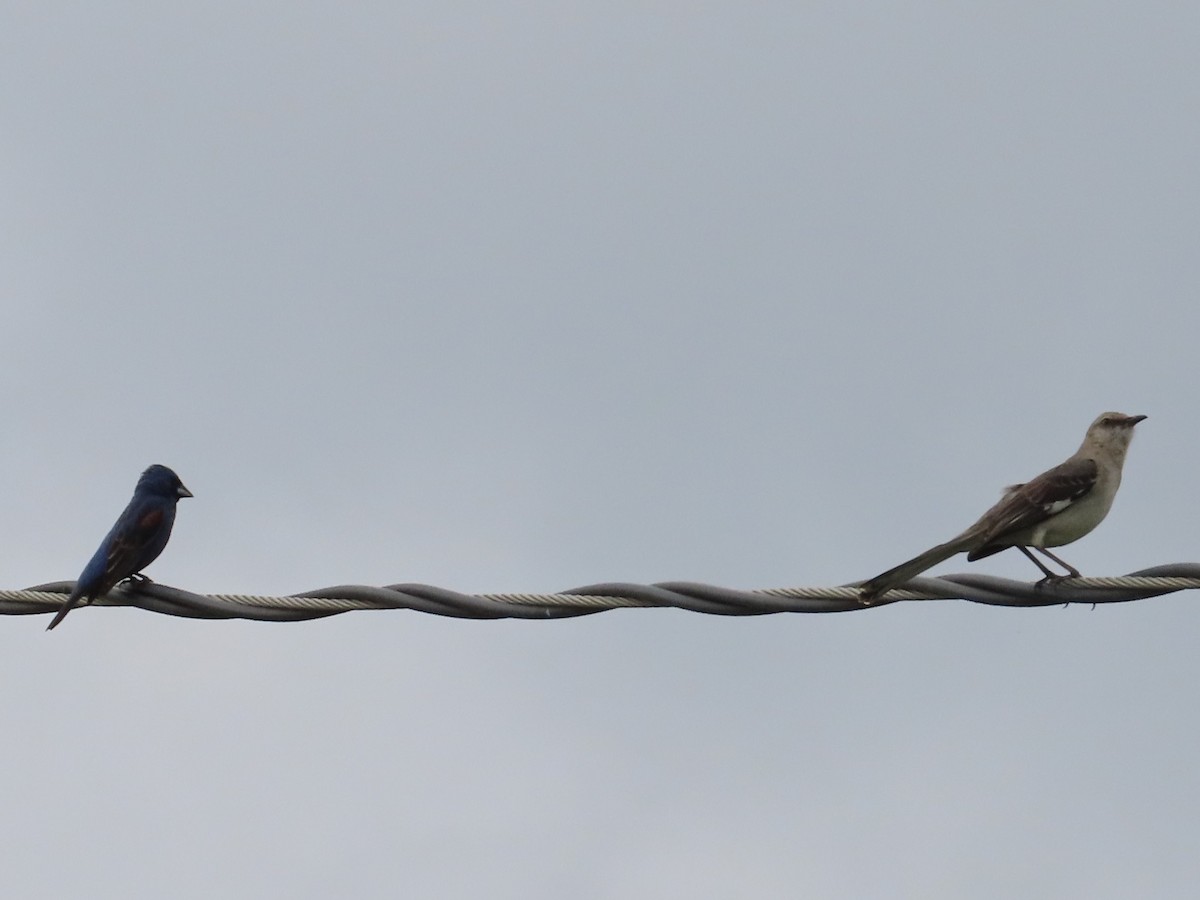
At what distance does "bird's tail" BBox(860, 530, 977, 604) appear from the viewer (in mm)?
6414

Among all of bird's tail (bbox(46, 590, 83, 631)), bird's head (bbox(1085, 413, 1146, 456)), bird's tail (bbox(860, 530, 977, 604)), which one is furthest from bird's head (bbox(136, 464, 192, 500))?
bird's head (bbox(1085, 413, 1146, 456))

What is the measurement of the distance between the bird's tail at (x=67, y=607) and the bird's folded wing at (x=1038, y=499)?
15.7 feet

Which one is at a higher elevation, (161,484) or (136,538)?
(161,484)

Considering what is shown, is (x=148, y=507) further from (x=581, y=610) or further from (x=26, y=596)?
(x=581, y=610)

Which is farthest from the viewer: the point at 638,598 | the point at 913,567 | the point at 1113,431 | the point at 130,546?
the point at 1113,431

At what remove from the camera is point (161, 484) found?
1012 centimetres

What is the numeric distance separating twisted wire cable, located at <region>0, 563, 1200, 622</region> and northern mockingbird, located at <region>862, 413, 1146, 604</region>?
1850 millimetres

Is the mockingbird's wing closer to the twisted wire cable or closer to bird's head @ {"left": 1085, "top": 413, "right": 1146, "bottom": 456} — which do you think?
bird's head @ {"left": 1085, "top": 413, "right": 1146, "bottom": 456}

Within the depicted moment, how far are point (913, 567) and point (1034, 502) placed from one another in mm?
1504

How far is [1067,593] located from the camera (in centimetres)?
670

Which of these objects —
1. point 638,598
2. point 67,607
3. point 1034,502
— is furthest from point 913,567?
point 67,607

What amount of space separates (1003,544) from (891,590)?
2851 mm

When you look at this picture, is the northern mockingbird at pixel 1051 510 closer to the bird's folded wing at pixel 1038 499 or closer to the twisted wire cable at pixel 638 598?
the bird's folded wing at pixel 1038 499

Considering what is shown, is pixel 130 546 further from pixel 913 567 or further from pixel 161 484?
pixel 913 567
